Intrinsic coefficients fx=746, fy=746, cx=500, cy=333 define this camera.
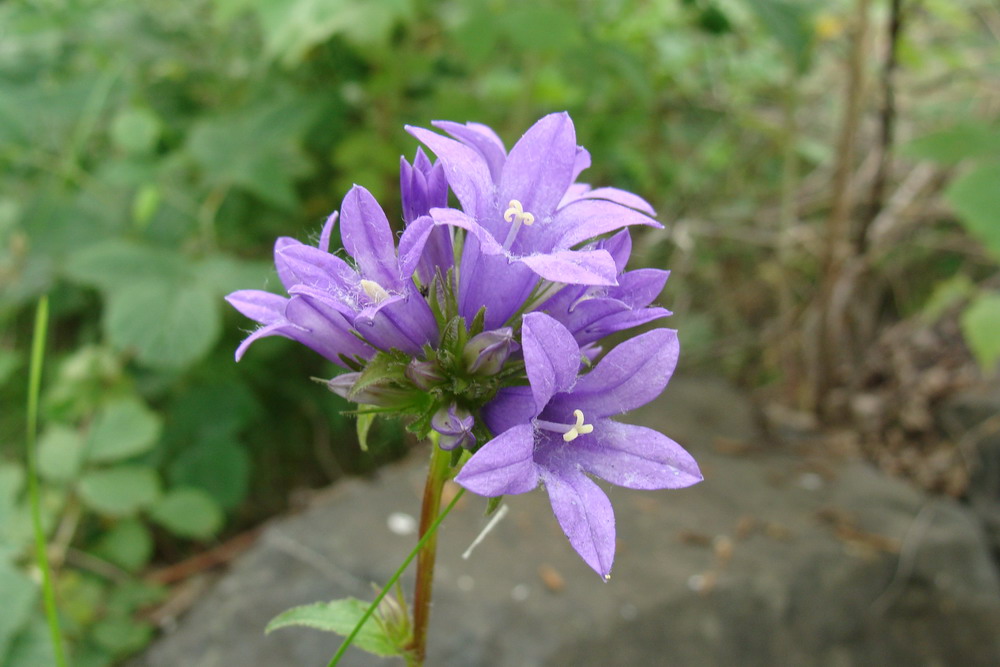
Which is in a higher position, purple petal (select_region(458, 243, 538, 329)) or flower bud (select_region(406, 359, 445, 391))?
purple petal (select_region(458, 243, 538, 329))

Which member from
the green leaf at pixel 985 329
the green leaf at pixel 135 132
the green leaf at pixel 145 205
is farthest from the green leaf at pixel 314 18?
the green leaf at pixel 985 329

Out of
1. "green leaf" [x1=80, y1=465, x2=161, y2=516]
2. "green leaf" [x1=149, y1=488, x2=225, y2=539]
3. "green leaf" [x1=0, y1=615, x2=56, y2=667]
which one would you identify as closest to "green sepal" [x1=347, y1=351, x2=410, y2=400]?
"green leaf" [x1=0, y1=615, x2=56, y2=667]

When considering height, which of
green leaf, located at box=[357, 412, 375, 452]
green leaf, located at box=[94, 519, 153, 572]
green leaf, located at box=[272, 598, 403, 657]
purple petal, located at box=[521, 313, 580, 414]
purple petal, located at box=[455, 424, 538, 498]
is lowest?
green leaf, located at box=[94, 519, 153, 572]

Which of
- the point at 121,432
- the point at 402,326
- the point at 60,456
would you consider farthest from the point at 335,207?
the point at 402,326

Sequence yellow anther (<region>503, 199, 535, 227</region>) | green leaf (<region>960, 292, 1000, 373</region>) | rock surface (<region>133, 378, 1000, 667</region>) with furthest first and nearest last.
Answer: green leaf (<region>960, 292, 1000, 373</region>) < rock surface (<region>133, 378, 1000, 667</region>) < yellow anther (<region>503, 199, 535, 227</region>)

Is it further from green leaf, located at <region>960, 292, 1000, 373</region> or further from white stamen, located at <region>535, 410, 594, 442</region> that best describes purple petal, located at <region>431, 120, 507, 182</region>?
green leaf, located at <region>960, 292, 1000, 373</region>

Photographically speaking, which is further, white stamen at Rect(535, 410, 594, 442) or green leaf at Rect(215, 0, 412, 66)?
green leaf at Rect(215, 0, 412, 66)

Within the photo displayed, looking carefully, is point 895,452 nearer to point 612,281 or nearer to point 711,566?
point 711,566

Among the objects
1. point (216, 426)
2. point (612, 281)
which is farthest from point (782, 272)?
point (612, 281)
